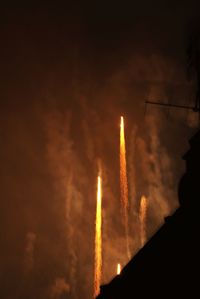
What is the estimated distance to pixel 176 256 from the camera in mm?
23297

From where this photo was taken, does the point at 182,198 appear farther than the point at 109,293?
No

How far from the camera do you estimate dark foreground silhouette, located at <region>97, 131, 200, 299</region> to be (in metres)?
22.5

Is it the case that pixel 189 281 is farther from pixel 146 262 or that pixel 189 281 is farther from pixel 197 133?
pixel 197 133

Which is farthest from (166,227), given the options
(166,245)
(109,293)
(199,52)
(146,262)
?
(199,52)

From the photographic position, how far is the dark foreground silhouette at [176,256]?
22469 mm

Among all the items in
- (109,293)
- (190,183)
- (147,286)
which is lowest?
(109,293)

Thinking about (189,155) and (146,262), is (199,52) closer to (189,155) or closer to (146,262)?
(189,155)

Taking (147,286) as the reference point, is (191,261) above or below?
above

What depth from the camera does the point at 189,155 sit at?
26.1m

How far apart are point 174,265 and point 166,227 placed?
2005 millimetres

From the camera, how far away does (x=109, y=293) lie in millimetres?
29172

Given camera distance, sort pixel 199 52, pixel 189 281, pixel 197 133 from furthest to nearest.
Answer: pixel 199 52, pixel 197 133, pixel 189 281

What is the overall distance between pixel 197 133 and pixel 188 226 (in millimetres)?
5569

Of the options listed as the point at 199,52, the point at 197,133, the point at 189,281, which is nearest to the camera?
the point at 189,281
